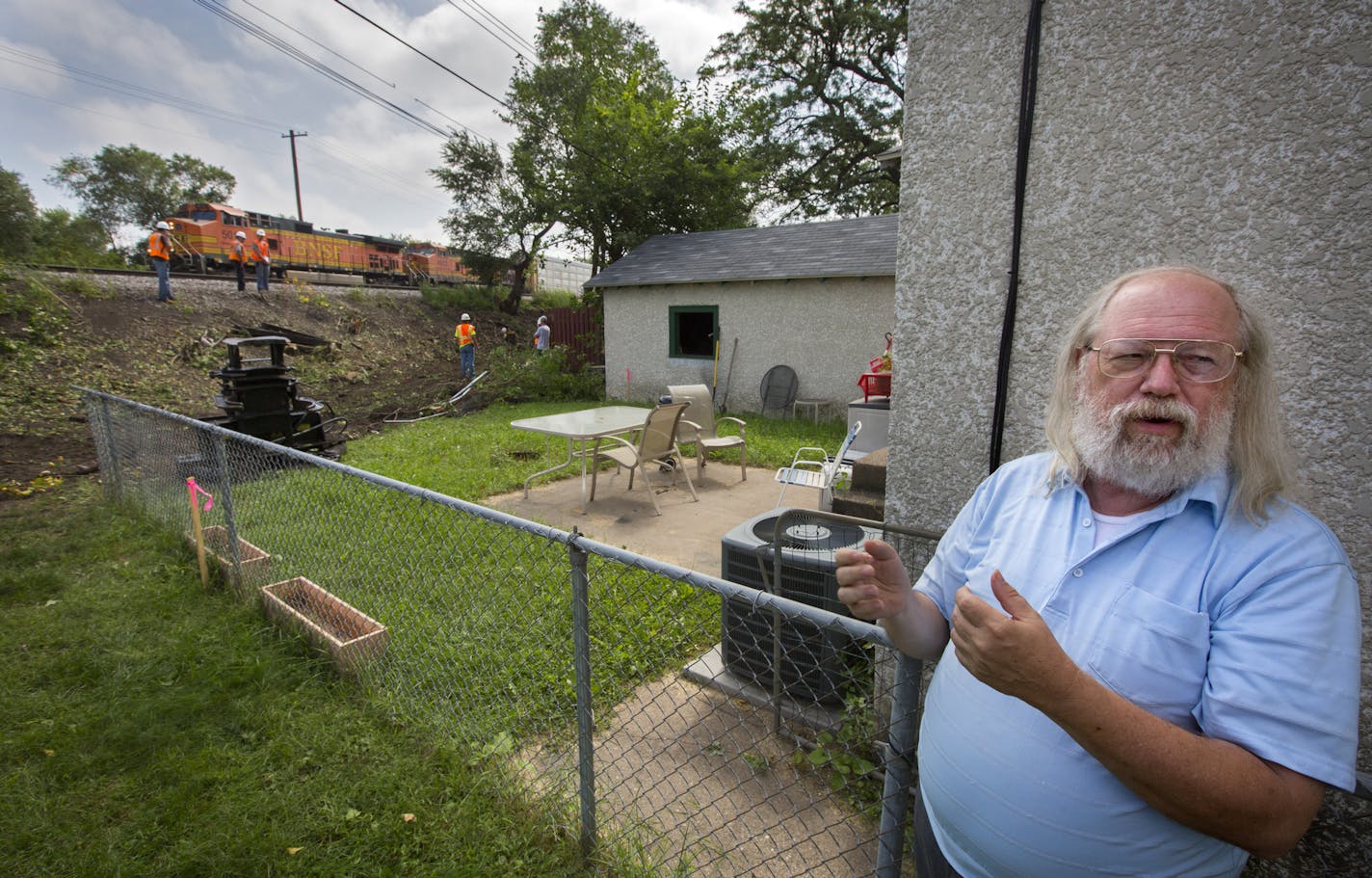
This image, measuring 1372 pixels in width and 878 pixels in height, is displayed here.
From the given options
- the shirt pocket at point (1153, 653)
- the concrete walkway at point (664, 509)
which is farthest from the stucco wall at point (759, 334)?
the shirt pocket at point (1153, 653)

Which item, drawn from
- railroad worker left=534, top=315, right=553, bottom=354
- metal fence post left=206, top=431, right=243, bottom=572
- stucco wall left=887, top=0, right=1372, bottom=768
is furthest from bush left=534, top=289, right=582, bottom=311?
stucco wall left=887, top=0, right=1372, bottom=768

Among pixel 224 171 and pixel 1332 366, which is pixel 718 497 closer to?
pixel 1332 366

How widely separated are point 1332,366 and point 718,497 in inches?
195

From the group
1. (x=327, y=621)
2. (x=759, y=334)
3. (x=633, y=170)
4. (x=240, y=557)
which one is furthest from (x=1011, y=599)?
(x=633, y=170)

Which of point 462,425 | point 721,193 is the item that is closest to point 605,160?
point 721,193

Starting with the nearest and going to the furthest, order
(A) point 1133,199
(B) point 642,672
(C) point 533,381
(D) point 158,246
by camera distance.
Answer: (A) point 1133,199 → (B) point 642,672 → (D) point 158,246 → (C) point 533,381

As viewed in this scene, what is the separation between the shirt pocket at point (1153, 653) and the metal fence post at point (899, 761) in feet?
1.26

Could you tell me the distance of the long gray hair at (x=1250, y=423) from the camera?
986 mm

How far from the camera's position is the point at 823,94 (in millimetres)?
21906

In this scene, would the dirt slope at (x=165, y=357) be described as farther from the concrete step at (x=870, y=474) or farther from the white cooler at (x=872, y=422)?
the concrete step at (x=870, y=474)

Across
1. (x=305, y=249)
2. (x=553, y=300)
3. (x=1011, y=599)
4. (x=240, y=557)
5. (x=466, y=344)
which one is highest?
(x=305, y=249)

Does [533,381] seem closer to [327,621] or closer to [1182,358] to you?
[327,621]

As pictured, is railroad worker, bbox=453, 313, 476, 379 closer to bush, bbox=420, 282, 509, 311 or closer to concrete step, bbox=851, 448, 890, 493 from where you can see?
bush, bbox=420, 282, 509, 311

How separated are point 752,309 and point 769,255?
138 cm
